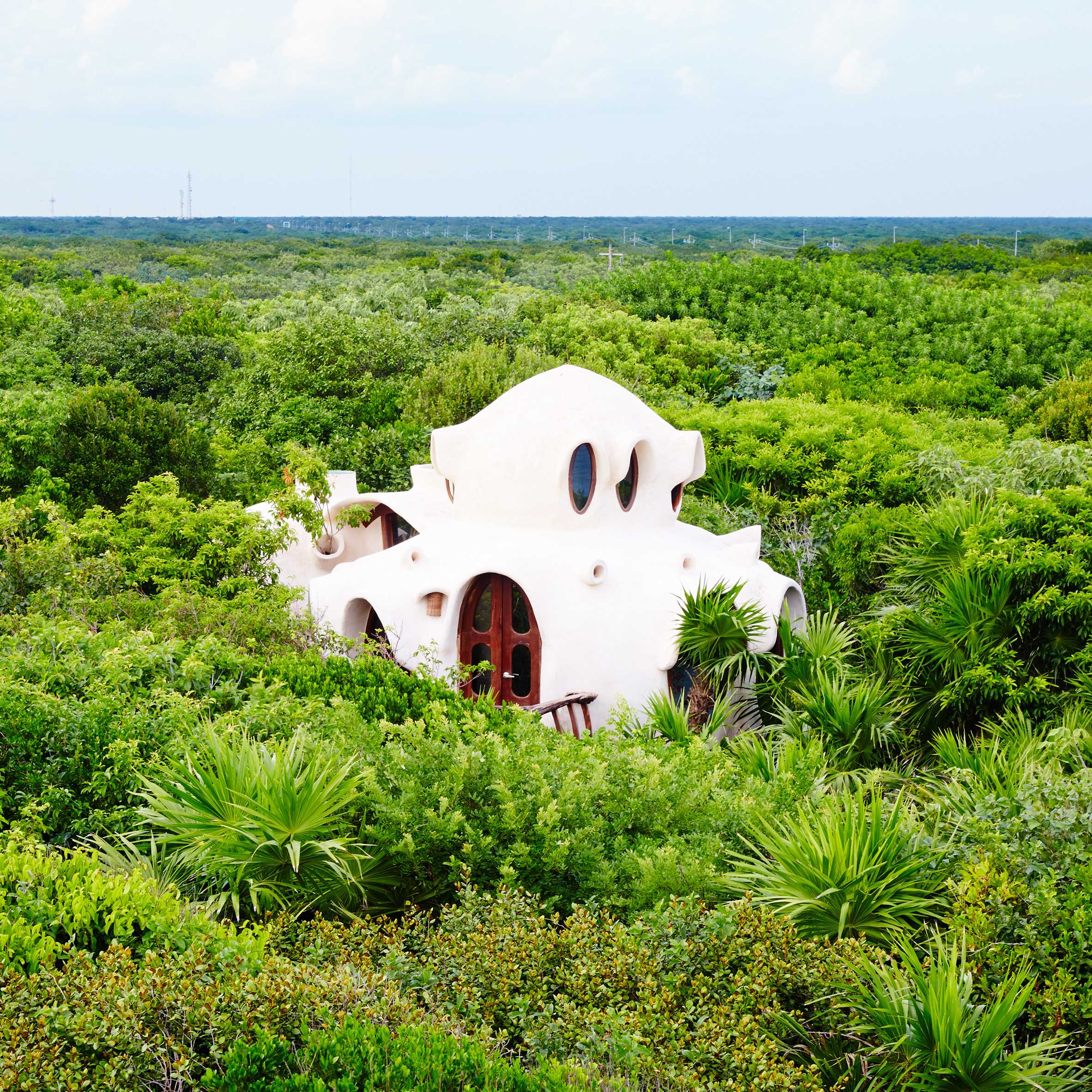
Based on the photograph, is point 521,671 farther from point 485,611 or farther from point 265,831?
point 265,831

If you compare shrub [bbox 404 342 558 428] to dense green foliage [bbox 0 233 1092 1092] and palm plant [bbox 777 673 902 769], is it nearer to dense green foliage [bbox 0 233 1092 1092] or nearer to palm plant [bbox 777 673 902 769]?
dense green foliage [bbox 0 233 1092 1092]

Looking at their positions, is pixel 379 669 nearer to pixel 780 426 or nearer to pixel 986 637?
pixel 986 637

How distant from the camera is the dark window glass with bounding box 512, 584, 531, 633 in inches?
600

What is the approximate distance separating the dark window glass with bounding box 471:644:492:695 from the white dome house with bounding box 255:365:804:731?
27 mm

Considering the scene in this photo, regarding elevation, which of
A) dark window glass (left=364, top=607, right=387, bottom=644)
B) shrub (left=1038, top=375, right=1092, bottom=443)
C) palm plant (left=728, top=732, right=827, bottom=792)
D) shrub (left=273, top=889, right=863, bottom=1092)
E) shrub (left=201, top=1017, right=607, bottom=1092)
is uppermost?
shrub (left=1038, top=375, right=1092, bottom=443)

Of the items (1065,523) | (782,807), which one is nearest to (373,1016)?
(782,807)

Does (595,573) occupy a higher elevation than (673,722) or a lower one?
higher

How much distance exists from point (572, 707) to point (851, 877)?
25.3ft

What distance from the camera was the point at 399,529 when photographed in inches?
734

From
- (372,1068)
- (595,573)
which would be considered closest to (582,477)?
(595,573)

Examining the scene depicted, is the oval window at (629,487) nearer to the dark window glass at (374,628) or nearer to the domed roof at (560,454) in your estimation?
the domed roof at (560,454)

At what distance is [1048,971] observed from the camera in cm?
604

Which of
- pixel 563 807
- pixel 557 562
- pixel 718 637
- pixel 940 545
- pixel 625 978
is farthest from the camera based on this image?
pixel 557 562

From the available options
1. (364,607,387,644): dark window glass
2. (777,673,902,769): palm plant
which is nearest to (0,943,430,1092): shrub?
(777,673,902,769): palm plant
